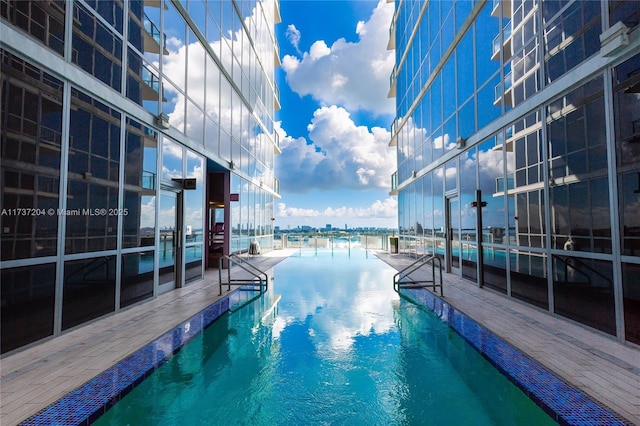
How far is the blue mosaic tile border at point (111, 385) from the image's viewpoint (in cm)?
196

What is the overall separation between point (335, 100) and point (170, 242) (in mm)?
26090

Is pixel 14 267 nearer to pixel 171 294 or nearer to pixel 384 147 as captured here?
pixel 171 294

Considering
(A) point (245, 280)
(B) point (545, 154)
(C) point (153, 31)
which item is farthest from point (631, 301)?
(C) point (153, 31)

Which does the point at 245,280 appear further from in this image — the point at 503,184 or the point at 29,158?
the point at 503,184

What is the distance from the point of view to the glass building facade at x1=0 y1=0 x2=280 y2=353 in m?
2.91

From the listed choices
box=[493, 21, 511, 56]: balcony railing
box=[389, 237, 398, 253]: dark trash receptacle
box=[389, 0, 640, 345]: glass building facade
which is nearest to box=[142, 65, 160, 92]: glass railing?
box=[389, 0, 640, 345]: glass building facade

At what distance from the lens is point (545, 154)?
4.30 meters

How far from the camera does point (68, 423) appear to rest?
1883 millimetres

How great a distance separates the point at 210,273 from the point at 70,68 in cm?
574

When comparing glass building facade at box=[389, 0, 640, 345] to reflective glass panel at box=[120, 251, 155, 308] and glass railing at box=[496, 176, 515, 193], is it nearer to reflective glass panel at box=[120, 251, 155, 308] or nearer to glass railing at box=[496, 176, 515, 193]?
glass railing at box=[496, 176, 515, 193]

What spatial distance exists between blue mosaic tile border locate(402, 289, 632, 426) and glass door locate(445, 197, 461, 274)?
3.77 meters

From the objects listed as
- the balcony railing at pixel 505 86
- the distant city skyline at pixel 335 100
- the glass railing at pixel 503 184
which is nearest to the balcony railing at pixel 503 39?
the balcony railing at pixel 505 86

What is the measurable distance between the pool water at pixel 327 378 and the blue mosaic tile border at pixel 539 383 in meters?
0.09

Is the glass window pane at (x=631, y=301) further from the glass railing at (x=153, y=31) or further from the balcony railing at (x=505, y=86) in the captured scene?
the glass railing at (x=153, y=31)
